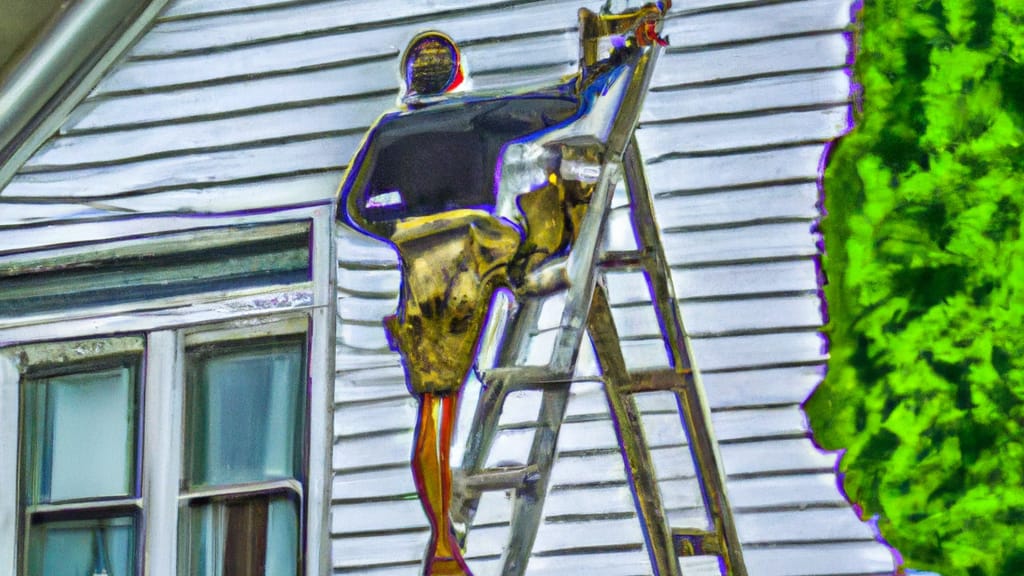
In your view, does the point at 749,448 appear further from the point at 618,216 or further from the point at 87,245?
the point at 87,245

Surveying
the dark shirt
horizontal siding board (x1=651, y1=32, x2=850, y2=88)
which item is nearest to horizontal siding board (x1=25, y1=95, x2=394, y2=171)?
the dark shirt

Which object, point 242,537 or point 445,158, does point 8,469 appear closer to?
point 242,537

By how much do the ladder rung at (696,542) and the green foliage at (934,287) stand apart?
412 mm

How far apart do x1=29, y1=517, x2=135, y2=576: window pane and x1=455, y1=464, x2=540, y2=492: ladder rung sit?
105cm

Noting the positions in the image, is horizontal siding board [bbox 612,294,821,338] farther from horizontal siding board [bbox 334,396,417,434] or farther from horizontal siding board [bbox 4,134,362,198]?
horizontal siding board [bbox 4,134,362,198]

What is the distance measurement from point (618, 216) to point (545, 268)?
1.27ft

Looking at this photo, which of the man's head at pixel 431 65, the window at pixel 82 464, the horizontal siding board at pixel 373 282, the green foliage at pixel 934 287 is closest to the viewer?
the green foliage at pixel 934 287

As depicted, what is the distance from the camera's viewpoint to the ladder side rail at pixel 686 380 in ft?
5.92

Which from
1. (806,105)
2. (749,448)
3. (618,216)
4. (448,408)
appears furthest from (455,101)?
(749,448)

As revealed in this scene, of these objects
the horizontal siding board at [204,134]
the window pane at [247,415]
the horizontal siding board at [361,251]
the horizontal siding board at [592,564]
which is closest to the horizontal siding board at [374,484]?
the window pane at [247,415]

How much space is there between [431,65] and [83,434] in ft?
3.85

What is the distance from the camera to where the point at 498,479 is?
175cm

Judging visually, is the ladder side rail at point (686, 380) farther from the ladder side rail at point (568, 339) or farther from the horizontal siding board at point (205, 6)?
the horizontal siding board at point (205, 6)

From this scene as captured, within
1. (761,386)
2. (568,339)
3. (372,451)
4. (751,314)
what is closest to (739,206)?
(751,314)
